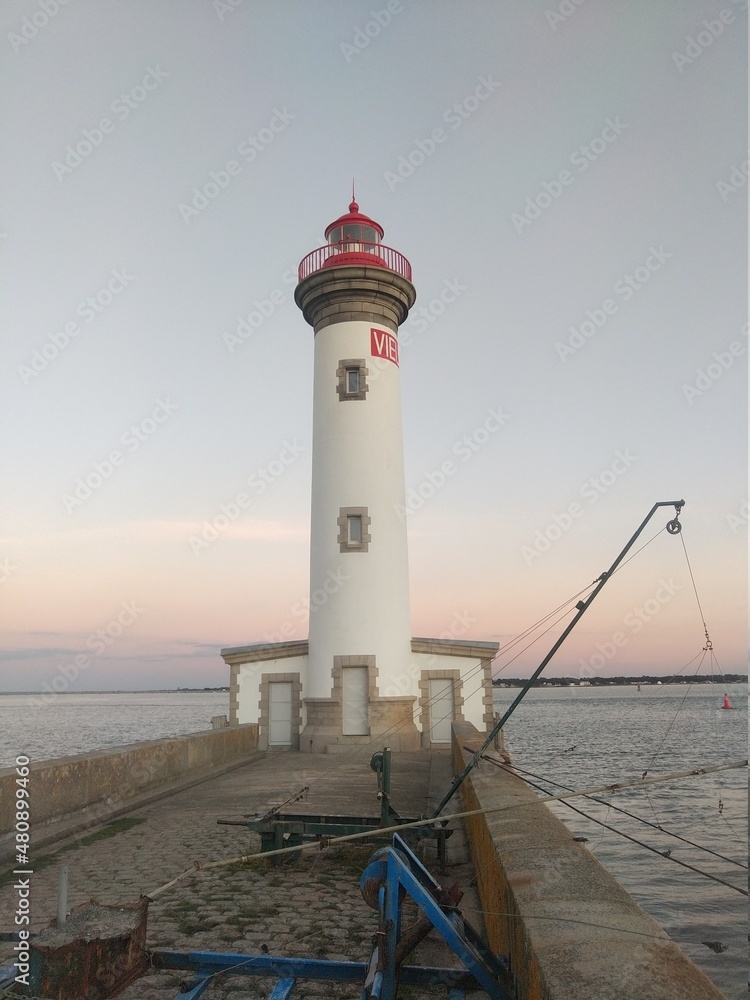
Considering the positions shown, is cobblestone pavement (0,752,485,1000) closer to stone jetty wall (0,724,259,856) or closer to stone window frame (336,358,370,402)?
stone jetty wall (0,724,259,856)

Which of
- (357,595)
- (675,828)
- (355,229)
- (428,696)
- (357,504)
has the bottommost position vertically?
(675,828)

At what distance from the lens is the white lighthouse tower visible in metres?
18.2

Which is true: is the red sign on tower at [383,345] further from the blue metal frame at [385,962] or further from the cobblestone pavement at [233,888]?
the blue metal frame at [385,962]

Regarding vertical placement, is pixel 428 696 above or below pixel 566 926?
below

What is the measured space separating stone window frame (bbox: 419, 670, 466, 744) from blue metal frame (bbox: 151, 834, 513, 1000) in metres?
14.4

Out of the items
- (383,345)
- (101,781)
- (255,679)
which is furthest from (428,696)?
(101,781)

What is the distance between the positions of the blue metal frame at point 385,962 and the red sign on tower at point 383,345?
16283 mm

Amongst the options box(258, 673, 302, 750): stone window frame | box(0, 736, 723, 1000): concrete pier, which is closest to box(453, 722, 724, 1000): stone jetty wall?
box(0, 736, 723, 1000): concrete pier

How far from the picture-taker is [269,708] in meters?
19.3

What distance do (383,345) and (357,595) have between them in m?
6.76

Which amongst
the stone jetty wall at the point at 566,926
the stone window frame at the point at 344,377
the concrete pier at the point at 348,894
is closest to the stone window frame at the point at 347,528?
the stone window frame at the point at 344,377

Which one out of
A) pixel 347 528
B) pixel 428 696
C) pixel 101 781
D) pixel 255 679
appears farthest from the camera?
pixel 255 679

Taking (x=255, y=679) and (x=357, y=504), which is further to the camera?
(x=255, y=679)

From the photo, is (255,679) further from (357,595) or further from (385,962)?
(385,962)
